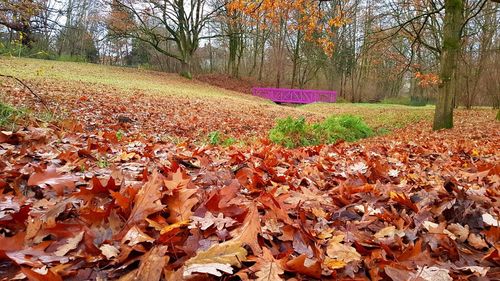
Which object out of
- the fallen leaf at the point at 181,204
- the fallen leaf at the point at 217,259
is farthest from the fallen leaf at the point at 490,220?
the fallen leaf at the point at 181,204

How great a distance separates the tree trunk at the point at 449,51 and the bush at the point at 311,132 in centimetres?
254

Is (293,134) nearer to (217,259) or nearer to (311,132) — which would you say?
(311,132)

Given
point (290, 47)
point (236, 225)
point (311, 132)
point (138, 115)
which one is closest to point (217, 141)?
point (311, 132)

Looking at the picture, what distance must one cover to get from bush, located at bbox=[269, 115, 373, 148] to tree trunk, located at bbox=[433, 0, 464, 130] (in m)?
2.54

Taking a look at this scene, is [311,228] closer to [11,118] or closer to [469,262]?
[469,262]

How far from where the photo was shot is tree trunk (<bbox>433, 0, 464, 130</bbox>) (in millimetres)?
9797

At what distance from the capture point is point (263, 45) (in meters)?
37.0

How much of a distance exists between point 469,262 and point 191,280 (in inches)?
44.7

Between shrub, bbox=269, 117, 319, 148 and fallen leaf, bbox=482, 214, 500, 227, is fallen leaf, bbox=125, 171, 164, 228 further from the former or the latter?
shrub, bbox=269, 117, 319, 148

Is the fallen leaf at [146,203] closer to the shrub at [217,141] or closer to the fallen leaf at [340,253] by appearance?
the fallen leaf at [340,253]

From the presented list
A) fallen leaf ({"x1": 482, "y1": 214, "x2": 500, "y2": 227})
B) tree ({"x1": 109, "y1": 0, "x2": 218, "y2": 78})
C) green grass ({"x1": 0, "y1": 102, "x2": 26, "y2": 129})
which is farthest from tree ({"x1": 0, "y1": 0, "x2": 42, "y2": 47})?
tree ({"x1": 109, "y1": 0, "x2": 218, "y2": 78})

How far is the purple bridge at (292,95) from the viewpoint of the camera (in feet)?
110

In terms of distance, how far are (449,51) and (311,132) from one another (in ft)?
15.5

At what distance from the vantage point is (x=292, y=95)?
33781 millimetres
